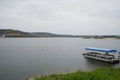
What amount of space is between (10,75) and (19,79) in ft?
11.7

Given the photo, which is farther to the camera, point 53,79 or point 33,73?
point 33,73

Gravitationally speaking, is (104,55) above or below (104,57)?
above

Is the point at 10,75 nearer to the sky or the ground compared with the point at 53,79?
nearer to the ground

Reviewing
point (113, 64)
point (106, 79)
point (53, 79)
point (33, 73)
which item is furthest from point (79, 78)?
point (113, 64)

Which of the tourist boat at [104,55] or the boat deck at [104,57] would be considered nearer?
the boat deck at [104,57]

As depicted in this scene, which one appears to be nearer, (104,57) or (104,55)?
(104,57)

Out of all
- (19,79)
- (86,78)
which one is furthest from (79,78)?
(19,79)

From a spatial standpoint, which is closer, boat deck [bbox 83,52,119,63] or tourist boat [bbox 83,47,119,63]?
boat deck [bbox 83,52,119,63]

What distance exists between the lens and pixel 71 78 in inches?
671

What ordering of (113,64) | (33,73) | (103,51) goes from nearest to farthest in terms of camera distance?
(33,73) → (113,64) → (103,51)

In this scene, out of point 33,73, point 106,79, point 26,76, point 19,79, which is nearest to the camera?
point 106,79

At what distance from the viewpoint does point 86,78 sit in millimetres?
16797

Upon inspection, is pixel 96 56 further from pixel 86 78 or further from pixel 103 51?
pixel 86 78

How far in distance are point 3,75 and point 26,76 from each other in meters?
4.34
